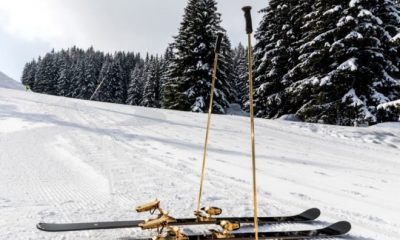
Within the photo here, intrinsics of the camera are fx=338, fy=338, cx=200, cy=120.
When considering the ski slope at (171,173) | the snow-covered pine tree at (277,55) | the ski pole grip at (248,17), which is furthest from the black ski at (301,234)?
the snow-covered pine tree at (277,55)

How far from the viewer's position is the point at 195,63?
25109 mm

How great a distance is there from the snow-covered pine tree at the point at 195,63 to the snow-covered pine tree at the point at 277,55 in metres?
3.16

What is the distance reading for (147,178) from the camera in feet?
16.1

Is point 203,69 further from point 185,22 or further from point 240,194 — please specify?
point 240,194

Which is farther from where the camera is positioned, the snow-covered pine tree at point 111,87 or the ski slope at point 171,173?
the snow-covered pine tree at point 111,87

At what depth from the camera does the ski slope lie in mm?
3545

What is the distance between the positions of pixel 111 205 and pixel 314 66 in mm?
15170

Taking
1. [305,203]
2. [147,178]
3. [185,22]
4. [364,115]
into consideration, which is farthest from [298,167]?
[185,22]

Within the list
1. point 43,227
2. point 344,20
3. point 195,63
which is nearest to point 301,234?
point 43,227

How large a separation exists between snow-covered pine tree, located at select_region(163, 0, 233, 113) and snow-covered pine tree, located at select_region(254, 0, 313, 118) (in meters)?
3.16

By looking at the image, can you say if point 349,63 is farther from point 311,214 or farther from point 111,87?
point 111,87

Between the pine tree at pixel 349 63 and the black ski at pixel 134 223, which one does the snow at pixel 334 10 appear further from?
the black ski at pixel 134 223

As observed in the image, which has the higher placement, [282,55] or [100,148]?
[282,55]

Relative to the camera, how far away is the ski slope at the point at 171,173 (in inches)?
140
